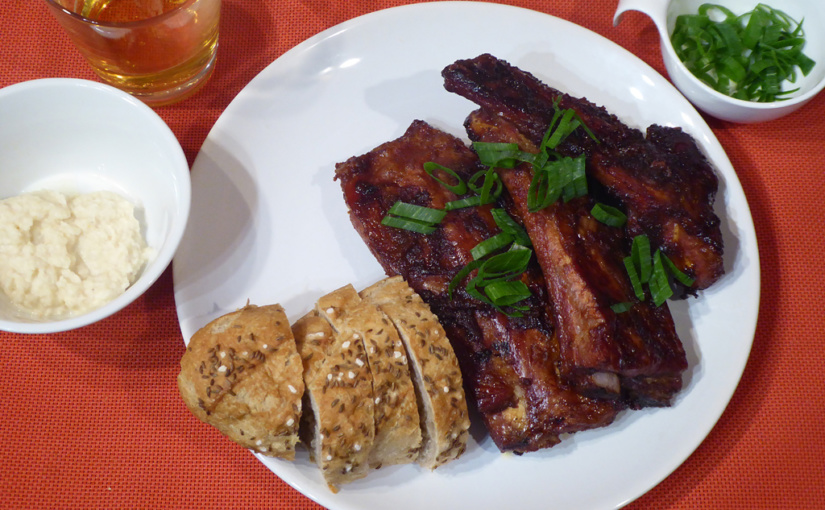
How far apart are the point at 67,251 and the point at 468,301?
1706 millimetres

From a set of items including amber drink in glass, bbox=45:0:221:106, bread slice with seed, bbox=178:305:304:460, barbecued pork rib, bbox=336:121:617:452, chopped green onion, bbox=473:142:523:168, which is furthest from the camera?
chopped green onion, bbox=473:142:523:168

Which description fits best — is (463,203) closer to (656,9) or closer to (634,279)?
(634,279)

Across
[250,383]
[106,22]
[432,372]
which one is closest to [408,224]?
[432,372]

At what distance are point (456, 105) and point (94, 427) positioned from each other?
7.83 feet

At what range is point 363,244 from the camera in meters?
3.14

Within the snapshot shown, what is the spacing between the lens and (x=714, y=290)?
3043 mm

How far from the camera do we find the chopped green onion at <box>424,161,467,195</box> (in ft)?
9.37

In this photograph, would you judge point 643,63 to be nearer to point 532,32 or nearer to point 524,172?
point 532,32

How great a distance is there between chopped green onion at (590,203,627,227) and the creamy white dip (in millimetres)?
2007

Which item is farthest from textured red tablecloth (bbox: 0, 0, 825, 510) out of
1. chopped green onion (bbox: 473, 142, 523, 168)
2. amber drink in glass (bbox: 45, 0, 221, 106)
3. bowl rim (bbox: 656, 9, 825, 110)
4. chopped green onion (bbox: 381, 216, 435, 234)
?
chopped green onion (bbox: 473, 142, 523, 168)

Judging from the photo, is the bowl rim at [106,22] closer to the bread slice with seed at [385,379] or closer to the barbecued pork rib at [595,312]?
the bread slice with seed at [385,379]

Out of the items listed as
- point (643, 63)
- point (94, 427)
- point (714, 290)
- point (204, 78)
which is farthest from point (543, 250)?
point (94, 427)

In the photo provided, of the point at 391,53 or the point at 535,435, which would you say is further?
the point at 391,53

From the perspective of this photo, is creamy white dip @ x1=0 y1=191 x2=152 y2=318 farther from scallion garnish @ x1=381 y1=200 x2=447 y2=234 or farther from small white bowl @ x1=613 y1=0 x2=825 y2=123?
small white bowl @ x1=613 y1=0 x2=825 y2=123
